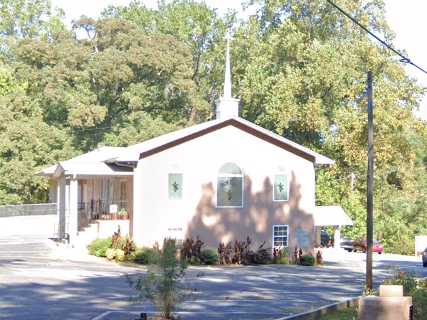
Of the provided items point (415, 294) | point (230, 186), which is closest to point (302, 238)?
point (230, 186)

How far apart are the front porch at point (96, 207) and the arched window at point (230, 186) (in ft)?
13.7

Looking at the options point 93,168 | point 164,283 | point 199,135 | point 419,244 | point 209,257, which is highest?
point 199,135

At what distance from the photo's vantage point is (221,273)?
34344mm

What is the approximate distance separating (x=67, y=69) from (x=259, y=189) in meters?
26.2

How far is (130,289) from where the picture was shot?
25141mm

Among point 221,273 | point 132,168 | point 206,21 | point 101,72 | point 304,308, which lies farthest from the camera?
point 206,21

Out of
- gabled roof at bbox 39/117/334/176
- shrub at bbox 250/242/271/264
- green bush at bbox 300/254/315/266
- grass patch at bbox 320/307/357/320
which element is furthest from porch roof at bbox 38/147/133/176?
grass patch at bbox 320/307/357/320

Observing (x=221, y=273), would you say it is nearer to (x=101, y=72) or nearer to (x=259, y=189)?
(x=259, y=189)

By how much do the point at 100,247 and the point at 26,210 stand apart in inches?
726

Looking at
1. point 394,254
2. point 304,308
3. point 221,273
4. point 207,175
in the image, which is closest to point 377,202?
point 394,254

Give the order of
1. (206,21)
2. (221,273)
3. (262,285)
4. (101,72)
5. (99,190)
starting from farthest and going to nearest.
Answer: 1. (206,21)
2. (101,72)
3. (99,190)
4. (221,273)
5. (262,285)

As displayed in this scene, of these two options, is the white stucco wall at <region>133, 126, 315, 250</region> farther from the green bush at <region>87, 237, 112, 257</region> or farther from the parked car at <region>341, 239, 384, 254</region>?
the parked car at <region>341, 239, 384, 254</region>

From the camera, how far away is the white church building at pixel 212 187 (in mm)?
40562

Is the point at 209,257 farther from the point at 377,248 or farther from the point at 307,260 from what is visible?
the point at 377,248
